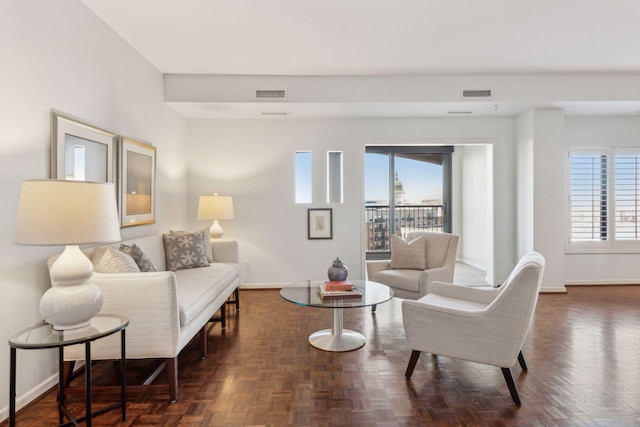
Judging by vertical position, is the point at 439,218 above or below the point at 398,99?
below

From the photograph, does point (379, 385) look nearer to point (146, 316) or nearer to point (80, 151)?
point (146, 316)

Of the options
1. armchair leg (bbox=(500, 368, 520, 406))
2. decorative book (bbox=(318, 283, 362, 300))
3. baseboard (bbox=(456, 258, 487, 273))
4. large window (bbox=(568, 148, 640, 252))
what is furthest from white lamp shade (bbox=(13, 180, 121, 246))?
baseboard (bbox=(456, 258, 487, 273))

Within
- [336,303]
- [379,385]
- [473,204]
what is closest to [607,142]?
[473,204]

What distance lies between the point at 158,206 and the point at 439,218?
216 inches

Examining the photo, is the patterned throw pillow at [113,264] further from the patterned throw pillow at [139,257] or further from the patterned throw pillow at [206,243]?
the patterned throw pillow at [206,243]

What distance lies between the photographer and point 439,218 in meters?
7.52

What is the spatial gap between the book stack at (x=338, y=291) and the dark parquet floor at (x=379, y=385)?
46 centimetres

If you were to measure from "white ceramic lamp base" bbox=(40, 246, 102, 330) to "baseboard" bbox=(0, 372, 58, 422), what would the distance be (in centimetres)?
72

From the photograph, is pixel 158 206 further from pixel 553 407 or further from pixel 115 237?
pixel 553 407

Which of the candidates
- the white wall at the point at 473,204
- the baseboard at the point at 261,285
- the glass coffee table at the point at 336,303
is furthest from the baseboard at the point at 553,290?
the baseboard at the point at 261,285

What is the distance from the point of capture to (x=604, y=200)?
17.3 feet

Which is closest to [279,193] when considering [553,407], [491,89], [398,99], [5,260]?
[398,99]

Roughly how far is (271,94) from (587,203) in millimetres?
4746

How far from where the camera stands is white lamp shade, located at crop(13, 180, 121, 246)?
1.75m
